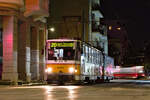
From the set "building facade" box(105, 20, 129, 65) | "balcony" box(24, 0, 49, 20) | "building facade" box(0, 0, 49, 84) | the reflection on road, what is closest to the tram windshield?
"building facade" box(0, 0, 49, 84)

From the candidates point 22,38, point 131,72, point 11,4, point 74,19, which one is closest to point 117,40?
point 131,72

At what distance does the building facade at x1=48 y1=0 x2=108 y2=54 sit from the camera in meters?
65.3

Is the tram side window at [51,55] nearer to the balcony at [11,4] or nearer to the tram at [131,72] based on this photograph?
the balcony at [11,4]

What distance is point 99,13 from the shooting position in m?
72.9

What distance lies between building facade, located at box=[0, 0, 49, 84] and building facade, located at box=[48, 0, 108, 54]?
59.9ft

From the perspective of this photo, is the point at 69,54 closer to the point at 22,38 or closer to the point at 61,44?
the point at 61,44

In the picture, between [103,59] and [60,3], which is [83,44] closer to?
[103,59]

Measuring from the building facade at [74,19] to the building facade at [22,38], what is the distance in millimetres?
18268

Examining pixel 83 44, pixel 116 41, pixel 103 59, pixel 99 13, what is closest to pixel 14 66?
pixel 83 44

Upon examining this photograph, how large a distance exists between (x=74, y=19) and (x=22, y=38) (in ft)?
82.5

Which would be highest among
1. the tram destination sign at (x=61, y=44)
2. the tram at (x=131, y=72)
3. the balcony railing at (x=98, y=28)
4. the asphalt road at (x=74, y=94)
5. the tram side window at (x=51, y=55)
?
the balcony railing at (x=98, y=28)

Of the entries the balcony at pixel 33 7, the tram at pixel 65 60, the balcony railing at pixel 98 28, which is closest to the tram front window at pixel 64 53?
the tram at pixel 65 60

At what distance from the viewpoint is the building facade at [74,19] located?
214 feet

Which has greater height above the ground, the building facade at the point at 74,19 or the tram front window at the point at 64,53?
the building facade at the point at 74,19
